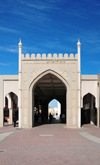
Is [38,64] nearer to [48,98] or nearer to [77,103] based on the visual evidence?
[77,103]

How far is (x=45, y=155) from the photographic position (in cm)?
1012

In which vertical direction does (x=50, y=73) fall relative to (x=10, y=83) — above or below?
above

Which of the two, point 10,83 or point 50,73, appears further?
point 10,83

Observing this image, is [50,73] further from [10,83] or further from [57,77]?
[10,83]

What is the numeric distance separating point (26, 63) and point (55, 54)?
3.16 meters

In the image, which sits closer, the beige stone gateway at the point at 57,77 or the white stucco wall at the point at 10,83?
the beige stone gateway at the point at 57,77

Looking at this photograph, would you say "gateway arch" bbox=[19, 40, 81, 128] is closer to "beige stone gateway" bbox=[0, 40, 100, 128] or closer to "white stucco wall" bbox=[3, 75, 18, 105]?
"beige stone gateway" bbox=[0, 40, 100, 128]

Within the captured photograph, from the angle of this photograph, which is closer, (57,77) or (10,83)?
(57,77)

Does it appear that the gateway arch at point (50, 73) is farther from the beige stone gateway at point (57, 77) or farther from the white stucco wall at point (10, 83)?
the white stucco wall at point (10, 83)

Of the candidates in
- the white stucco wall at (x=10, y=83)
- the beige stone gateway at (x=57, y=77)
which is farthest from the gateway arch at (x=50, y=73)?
the white stucco wall at (x=10, y=83)

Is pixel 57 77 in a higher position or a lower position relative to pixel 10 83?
higher

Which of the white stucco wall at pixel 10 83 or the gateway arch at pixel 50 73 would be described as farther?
the white stucco wall at pixel 10 83

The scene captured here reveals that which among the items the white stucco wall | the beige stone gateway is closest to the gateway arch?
the beige stone gateway

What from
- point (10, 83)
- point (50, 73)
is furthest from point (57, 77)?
point (10, 83)
